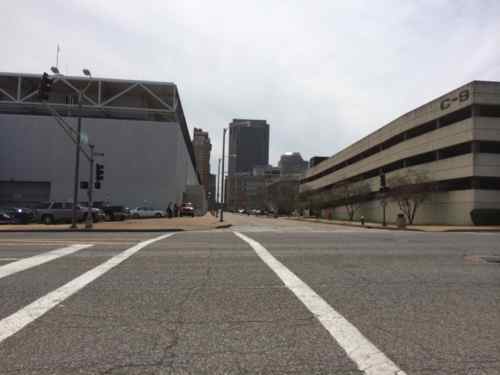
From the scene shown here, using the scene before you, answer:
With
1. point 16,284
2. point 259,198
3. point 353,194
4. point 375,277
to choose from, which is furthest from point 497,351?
point 259,198

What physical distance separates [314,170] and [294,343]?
96031 mm

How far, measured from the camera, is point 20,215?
31234 millimetres

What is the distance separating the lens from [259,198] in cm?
15025

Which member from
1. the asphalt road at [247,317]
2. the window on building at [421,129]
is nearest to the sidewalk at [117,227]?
the asphalt road at [247,317]

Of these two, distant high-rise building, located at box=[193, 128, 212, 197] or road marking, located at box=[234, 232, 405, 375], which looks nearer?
road marking, located at box=[234, 232, 405, 375]

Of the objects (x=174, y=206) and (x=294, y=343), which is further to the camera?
(x=174, y=206)

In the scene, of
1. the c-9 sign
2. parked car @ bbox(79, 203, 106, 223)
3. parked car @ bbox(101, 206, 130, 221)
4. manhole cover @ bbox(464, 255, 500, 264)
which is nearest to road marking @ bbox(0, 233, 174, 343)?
manhole cover @ bbox(464, 255, 500, 264)

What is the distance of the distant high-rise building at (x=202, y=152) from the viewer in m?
Result: 157

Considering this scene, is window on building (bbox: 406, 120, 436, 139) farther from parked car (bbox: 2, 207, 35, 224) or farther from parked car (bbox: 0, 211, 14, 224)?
parked car (bbox: 0, 211, 14, 224)

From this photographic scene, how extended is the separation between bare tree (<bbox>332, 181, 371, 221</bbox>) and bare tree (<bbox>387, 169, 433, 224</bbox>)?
14190 mm

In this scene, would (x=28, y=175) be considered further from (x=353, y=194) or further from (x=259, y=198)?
(x=259, y=198)

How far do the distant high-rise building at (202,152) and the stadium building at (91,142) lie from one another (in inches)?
3429

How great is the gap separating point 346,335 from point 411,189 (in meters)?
42.9

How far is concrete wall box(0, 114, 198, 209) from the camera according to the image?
60.3m
